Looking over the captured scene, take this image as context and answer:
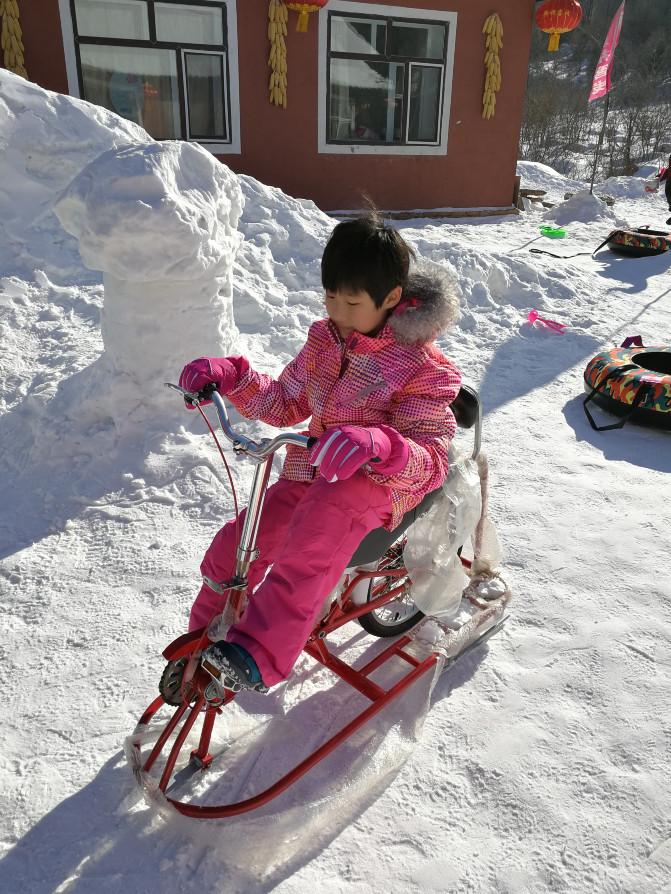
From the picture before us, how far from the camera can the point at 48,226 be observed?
520 cm

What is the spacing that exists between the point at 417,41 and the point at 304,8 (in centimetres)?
215

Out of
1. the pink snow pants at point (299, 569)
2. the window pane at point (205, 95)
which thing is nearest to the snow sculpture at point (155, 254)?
the pink snow pants at point (299, 569)

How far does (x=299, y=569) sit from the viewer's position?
1691 millimetres

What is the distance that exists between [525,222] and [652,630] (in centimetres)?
907

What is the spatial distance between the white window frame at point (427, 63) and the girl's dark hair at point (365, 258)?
801cm

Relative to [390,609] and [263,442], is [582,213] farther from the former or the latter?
[263,442]

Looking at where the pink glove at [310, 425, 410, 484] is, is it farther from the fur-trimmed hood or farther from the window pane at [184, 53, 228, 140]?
the window pane at [184, 53, 228, 140]

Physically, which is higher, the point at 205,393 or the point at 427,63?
the point at 427,63

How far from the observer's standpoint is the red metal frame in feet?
5.62

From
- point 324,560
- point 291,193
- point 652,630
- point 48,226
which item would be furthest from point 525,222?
point 324,560

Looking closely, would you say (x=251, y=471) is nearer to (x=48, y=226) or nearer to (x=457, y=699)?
(x=457, y=699)

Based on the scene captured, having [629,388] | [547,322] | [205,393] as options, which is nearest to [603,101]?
[547,322]

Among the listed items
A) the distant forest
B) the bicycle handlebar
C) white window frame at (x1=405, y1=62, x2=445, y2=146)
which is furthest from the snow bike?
the distant forest

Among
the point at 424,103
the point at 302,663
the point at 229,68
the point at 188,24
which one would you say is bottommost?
the point at 302,663
